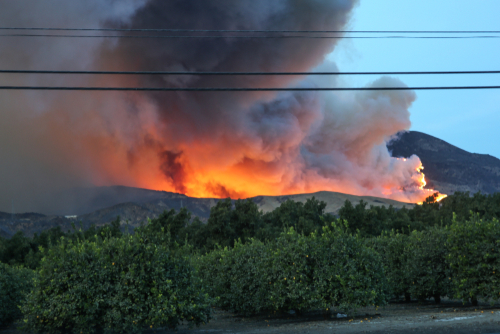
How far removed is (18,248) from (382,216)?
131 ft

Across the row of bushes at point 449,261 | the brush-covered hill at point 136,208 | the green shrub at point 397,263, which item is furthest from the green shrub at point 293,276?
the brush-covered hill at point 136,208

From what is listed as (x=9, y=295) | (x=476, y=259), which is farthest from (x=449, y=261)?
(x=9, y=295)

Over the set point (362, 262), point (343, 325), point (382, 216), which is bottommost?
point (343, 325)

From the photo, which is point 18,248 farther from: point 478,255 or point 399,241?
point 478,255

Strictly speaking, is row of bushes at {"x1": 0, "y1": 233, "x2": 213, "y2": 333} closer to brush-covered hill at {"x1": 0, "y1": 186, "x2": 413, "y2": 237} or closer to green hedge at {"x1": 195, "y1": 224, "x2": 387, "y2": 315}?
green hedge at {"x1": 195, "y1": 224, "x2": 387, "y2": 315}

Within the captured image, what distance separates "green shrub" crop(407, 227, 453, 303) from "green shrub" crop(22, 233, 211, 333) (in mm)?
10139

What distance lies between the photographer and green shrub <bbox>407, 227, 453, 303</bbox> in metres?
18.1

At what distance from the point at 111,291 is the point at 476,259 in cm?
1230

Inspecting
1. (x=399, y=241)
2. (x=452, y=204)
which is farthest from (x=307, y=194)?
(x=399, y=241)

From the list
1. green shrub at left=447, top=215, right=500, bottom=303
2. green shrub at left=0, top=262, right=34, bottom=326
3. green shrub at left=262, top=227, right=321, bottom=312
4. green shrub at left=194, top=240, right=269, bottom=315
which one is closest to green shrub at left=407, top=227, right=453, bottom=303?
green shrub at left=447, top=215, right=500, bottom=303

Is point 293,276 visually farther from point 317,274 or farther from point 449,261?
point 449,261

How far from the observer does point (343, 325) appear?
44.3 feet

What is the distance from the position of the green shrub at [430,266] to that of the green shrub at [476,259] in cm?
121

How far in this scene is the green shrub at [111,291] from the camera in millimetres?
11961
